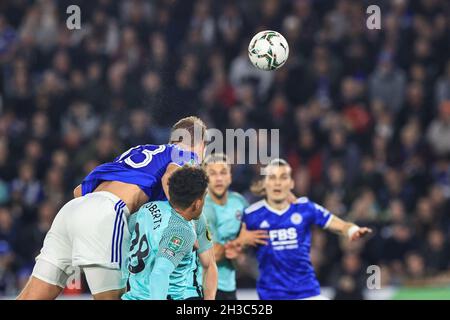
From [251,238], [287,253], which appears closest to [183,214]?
[251,238]

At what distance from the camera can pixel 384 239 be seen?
13625 mm

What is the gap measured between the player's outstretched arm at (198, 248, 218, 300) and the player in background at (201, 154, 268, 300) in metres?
1.78

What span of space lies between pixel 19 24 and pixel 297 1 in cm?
461

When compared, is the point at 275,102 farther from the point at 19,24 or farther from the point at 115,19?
the point at 19,24

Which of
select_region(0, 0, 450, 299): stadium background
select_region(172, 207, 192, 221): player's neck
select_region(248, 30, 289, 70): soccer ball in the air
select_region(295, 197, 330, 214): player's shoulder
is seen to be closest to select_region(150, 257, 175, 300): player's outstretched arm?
select_region(172, 207, 192, 221): player's neck

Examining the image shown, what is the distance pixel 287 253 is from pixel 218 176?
102cm

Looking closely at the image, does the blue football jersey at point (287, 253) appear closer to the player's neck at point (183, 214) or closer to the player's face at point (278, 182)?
the player's face at point (278, 182)

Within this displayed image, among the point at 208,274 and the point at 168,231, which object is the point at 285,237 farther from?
the point at 168,231

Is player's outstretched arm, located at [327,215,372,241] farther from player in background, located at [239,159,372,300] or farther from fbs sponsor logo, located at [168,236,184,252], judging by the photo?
fbs sponsor logo, located at [168,236,184,252]

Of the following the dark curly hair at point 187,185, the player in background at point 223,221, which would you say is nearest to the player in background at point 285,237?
the player in background at point 223,221

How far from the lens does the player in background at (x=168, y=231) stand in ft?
23.9

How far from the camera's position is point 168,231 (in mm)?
7324
